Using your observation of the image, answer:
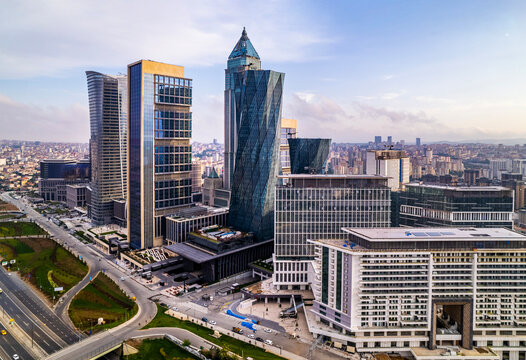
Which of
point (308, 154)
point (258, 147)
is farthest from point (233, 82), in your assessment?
point (258, 147)

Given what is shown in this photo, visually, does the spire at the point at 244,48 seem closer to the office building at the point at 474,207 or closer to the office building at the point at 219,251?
the office building at the point at 219,251

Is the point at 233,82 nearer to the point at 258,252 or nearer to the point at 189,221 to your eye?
the point at 189,221

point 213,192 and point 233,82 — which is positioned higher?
point 233,82

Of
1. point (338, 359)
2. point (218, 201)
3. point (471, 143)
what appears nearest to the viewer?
point (338, 359)

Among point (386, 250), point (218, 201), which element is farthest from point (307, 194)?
point (218, 201)

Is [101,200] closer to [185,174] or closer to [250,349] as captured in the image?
[185,174]

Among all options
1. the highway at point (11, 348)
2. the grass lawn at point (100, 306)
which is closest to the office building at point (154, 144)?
the grass lawn at point (100, 306)
